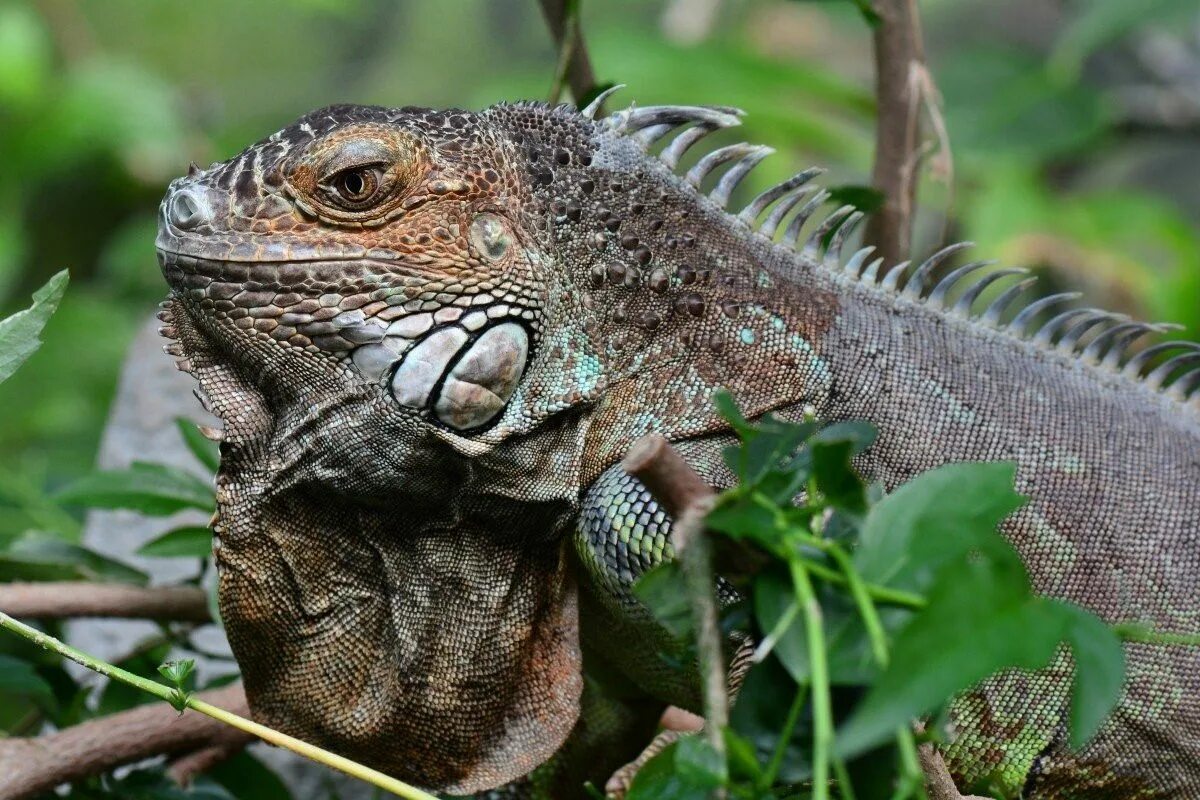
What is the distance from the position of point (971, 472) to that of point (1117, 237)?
678 centimetres

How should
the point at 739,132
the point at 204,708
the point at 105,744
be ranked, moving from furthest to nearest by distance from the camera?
the point at 739,132
the point at 105,744
the point at 204,708

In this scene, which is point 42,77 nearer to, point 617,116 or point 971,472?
point 617,116

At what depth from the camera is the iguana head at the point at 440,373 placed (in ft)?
7.68

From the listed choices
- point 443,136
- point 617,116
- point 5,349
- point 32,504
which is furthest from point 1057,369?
point 32,504

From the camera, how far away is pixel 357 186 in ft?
7.68

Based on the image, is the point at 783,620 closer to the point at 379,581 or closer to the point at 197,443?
the point at 379,581

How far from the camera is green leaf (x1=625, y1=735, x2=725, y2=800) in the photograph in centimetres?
139

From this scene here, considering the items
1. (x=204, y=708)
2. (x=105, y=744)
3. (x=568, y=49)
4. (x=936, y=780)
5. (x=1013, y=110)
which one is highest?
(x=1013, y=110)

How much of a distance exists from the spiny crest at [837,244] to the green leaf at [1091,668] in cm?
152

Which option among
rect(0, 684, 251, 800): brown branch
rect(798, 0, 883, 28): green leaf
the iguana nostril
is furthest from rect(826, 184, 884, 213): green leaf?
rect(0, 684, 251, 800): brown branch

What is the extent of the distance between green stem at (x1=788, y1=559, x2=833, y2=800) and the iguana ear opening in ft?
3.78

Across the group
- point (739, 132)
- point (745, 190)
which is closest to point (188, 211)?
point (739, 132)

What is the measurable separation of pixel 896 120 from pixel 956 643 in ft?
8.90

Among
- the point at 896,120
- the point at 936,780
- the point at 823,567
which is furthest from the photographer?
the point at 896,120
